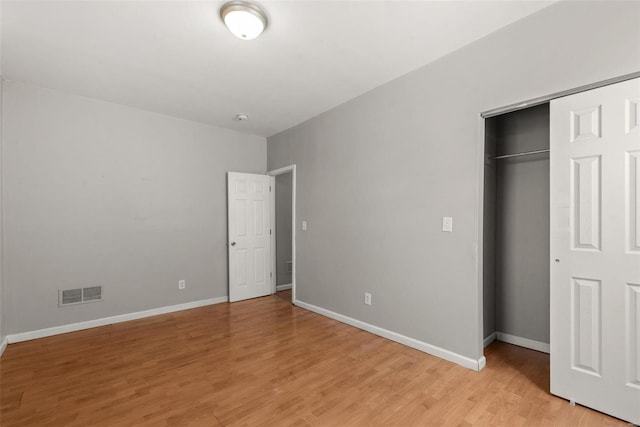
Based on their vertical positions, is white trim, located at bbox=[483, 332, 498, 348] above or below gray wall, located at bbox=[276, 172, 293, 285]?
below

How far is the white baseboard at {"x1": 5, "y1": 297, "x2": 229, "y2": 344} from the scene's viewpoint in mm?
3196

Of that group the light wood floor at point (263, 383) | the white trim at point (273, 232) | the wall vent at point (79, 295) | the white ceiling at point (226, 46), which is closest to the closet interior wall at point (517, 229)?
the light wood floor at point (263, 383)

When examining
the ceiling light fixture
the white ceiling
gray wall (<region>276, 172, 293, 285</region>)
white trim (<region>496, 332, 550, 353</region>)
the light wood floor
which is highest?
the white ceiling

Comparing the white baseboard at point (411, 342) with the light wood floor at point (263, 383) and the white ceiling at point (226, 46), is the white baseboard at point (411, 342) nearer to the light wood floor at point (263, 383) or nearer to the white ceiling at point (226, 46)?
the light wood floor at point (263, 383)

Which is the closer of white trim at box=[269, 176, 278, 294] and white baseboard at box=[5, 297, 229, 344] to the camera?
white baseboard at box=[5, 297, 229, 344]

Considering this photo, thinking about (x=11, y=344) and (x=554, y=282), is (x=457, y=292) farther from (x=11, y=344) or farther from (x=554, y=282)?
Answer: (x=11, y=344)

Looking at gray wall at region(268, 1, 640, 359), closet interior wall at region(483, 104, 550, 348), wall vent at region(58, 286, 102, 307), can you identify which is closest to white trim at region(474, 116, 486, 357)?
gray wall at region(268, 1, 640, 359)

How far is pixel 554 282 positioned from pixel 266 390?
2.23 metres

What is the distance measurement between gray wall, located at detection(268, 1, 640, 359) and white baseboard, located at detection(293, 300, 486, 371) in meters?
0.06

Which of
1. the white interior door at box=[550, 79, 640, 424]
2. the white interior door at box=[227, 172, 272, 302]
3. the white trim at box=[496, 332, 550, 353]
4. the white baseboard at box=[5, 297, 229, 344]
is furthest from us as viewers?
the white interior door at box=[227, 172, 272, 302]

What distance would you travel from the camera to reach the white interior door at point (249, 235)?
4.70 metres

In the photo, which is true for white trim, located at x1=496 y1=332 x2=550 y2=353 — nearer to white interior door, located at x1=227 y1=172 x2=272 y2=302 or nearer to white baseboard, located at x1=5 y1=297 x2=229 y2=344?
white interior door, located at x1=227 y1=172 x2=272 y2=302

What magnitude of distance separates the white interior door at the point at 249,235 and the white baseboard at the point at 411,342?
1.32 meters

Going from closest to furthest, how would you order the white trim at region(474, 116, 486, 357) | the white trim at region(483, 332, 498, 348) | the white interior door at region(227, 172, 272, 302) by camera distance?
the white trim at region(474, 116, 486, 357)
the white trim at region(483, 332, 498, 348)
the white interior door at region(227, 172, 272, 302)
